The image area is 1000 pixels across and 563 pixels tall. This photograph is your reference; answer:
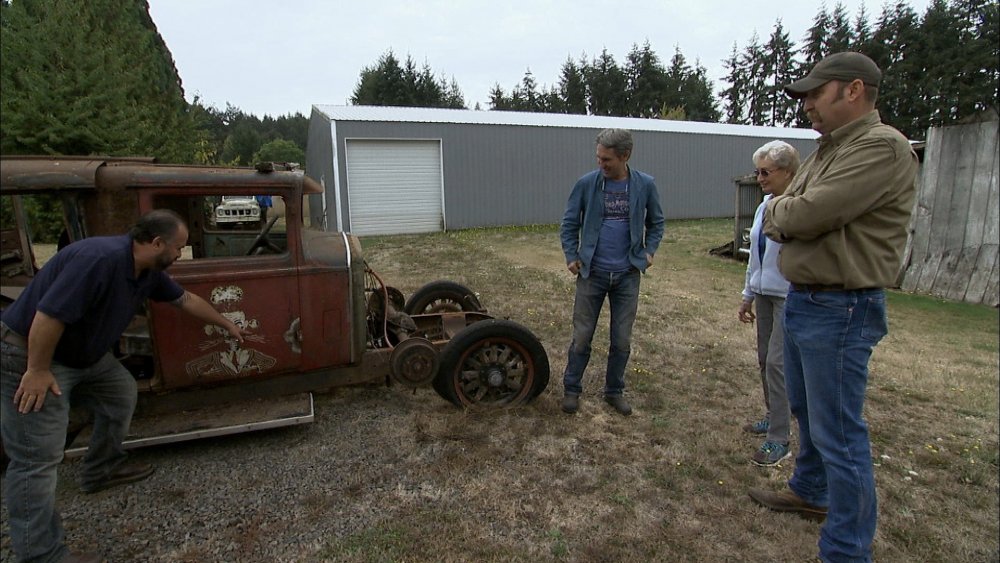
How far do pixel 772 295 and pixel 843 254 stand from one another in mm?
1191

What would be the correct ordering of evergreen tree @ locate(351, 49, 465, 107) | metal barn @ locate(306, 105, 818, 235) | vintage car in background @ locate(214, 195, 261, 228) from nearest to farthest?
1. vintage car in background @ locate(214, 195, 261, 228)
2. metal barn @ locate(306, 105, 818, 235)
3. evergreen tree @ locate(351, 49, 465, 107)

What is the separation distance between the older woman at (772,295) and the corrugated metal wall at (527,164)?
41.4 feet

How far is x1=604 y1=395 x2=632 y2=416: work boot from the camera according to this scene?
12.1 feet

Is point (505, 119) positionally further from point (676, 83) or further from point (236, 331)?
point (676, 83)

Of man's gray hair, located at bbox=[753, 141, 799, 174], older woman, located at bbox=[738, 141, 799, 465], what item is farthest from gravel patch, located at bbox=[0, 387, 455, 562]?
man's gray hair, located at bbox=[753, 141, 799, 174]

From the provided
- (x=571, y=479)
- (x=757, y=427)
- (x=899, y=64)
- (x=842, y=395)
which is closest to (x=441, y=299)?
(x=571, y=479)

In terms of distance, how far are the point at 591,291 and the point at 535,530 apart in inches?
62.5

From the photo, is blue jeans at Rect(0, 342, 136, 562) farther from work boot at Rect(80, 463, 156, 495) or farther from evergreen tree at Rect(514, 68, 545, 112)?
evergreen tree at Rect(514, 68, 545, 112)

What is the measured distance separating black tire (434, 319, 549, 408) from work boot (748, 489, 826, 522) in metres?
1.48

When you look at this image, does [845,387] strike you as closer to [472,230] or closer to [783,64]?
[472,230]

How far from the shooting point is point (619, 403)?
3.74m

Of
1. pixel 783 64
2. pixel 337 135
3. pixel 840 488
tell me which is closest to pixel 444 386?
pixel 840 488

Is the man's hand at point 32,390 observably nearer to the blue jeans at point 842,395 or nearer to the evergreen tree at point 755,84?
the blue jeans at point 842,395

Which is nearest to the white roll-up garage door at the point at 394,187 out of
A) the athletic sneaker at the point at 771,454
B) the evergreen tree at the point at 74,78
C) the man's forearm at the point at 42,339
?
the evergreen tree at the point at 74,78
